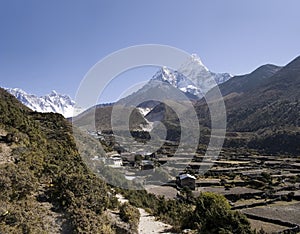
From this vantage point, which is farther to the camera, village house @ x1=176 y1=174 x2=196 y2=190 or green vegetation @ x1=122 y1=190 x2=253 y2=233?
village house @ x1=176 y1=174 x2=196 y2=190

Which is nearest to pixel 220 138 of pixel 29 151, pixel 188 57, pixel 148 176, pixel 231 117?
pixel 231 117

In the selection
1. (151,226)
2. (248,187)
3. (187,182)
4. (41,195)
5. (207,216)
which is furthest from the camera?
(248,187)

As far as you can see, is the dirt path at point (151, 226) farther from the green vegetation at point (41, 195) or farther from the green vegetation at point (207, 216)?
the green vegetation at point (41, 195)

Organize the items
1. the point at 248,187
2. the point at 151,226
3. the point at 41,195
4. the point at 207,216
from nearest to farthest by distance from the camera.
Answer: the point at 41,195
the point at 207,216
the point at 151,226
the point at 248,187

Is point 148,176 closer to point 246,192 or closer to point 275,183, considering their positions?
point 246,192

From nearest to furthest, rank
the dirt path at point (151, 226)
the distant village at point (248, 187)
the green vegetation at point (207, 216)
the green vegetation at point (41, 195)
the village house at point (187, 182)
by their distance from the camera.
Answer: the green vegetation at point (41, 195) → the green vegetation at point (207, 216) → the dirt path at point (151, 226) → the distant village at point (248, 187) → the village house at point (187, 182)

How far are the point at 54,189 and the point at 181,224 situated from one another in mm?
6608

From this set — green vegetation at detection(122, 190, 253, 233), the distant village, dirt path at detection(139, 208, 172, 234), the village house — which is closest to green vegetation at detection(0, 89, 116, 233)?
dirt path at detection(139, 208, 172, 234)

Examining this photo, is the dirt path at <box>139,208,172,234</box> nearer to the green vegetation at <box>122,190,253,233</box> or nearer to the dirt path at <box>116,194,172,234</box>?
the dirt path at <box>116,194,172,234</box>

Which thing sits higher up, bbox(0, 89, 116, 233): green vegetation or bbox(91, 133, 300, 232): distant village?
bbox(0, 89, 116, 233): green vegetation

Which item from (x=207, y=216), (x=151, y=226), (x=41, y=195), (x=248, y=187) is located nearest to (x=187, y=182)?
(x=248, y=187)

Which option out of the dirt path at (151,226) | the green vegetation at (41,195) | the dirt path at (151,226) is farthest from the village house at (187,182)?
the green vegetation at (41,195)

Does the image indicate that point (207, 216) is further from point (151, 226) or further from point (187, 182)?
point (187, 182)

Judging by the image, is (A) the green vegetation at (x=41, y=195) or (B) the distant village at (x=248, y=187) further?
(B) the distant village at (x=248, y=187)
